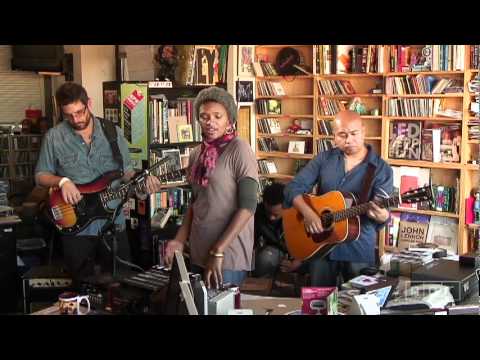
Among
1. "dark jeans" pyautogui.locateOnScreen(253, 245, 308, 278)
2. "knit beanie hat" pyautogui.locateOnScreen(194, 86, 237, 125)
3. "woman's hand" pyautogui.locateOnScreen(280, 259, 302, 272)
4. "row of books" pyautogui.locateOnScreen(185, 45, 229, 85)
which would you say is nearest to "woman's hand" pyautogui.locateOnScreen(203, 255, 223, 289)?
"knit beanie hat" pyautogui.locateOnScreen(194, 86, 237, 125)

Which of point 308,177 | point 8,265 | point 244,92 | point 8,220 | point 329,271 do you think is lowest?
point 8,265

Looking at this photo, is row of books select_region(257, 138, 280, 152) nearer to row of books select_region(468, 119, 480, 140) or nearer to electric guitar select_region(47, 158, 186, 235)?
row of books select_region(468, 119, 480, 140)

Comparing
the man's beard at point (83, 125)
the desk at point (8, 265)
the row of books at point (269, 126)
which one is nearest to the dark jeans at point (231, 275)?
the man's beard at point (83, 125)

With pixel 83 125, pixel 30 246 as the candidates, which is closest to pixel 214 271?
pixel 83 125

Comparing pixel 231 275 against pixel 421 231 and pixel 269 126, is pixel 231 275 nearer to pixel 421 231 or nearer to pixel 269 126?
pixel 421 231

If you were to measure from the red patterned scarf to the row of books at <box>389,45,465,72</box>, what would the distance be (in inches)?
115

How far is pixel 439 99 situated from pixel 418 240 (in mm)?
1232

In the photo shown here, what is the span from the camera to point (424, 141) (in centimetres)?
513

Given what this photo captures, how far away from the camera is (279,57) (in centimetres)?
604

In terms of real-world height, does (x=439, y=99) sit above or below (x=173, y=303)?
above

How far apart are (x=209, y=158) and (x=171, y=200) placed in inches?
87.3
